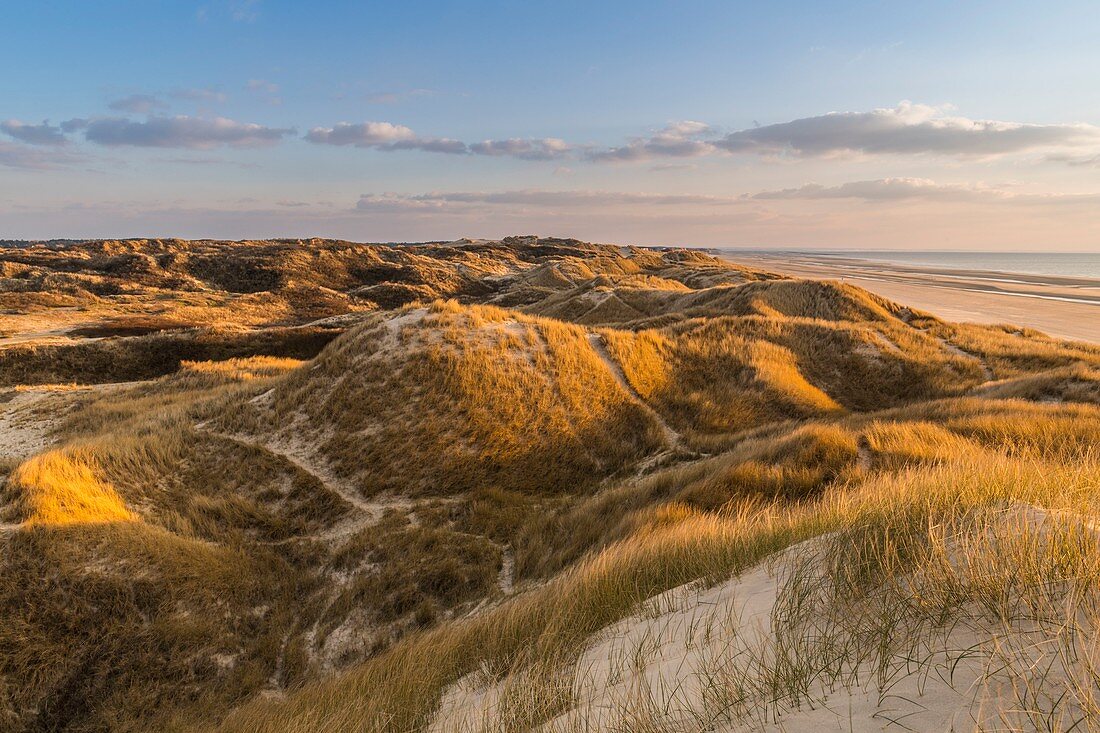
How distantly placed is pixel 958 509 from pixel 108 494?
15.2 m

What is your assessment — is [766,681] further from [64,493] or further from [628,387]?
[628,387]

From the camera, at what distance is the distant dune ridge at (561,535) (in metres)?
2.68

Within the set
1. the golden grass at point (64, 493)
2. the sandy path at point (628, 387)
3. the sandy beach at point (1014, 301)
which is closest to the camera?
the golden grass at point (64, 493)

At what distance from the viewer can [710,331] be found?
72.1 feet

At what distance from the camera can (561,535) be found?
9938mm

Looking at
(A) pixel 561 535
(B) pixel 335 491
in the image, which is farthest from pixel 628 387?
(B) pixel 335 491

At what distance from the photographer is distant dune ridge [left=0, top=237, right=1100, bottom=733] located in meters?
2.68

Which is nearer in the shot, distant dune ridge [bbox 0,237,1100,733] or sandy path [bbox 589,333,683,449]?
distant dune ridge [bbox 0,237,1100,733]

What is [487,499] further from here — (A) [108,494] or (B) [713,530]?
(A) [108,494]

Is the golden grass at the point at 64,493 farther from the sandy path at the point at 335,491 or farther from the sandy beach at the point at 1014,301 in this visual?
the sandy beach at the point at 1014,301

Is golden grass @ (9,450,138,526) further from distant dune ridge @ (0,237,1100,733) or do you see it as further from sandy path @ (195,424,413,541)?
sandy path @ (195,424,413,541)


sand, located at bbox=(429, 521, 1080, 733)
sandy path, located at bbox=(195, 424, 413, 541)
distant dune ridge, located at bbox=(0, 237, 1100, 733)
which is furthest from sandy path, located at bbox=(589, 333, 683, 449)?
sand, located at bbox=(429, 521, 1080, 733)

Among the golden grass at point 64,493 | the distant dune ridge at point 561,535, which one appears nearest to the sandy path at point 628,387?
the distant dune ridge at point 561,535

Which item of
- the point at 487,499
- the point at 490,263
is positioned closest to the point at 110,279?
the point at 490,263
